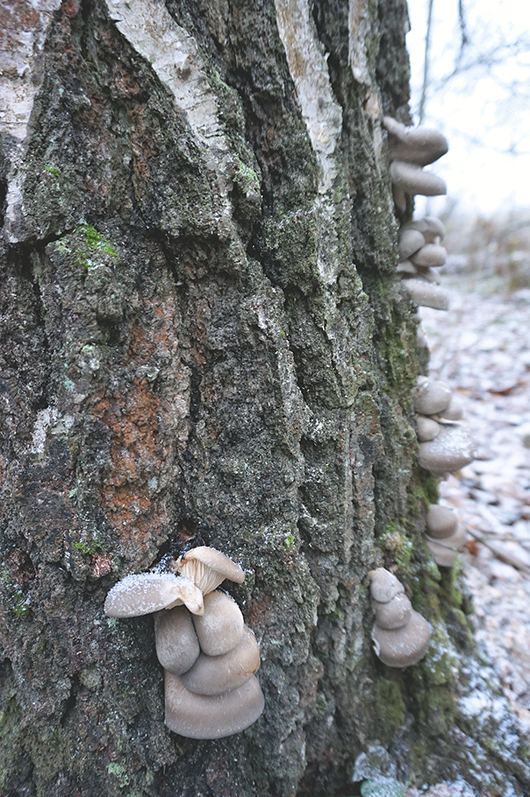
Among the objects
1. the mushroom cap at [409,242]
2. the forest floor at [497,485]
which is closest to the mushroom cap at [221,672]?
the forest floor at [497,485]

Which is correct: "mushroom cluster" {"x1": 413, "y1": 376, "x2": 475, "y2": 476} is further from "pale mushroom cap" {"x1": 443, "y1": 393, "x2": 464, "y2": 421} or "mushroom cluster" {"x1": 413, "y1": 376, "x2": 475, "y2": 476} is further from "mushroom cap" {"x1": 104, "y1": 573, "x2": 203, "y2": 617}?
"mushroom cap" {"x1": 104, "y1": 573, "x2": 203, "y2": 617}

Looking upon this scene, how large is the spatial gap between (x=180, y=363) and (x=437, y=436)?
137 cm

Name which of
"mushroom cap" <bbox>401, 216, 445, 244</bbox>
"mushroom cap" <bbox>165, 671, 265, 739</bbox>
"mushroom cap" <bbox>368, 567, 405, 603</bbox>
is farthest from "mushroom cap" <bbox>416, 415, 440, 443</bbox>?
"mushroom cap" <bbox>165, 671, 265, 739</bbox>

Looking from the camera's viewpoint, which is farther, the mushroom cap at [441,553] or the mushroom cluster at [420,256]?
the mushroom cap at [441,553]

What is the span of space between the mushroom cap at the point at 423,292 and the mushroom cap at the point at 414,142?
1.72ft

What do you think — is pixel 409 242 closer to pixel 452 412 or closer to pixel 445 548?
pixel 452 412

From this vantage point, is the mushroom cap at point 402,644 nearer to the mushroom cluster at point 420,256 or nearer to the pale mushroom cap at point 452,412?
the pale mushroom cap at point 452,412

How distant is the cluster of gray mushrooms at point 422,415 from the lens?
1.75m

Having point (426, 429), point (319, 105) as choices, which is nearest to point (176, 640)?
point (426, 429)

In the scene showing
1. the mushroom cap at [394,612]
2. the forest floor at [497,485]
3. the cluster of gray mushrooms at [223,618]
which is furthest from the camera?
the forest floor at [497,485]

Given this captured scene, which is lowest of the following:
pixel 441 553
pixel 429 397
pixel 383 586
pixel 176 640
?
pixel 441 553

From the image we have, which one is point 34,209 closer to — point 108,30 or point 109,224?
point 109,224

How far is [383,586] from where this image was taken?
1.74 meters

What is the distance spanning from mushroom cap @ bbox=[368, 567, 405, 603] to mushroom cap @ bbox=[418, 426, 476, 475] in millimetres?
575
